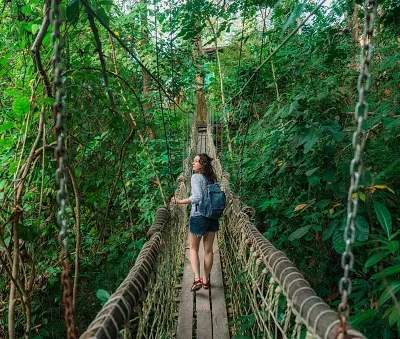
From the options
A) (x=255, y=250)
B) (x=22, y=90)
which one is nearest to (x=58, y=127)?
(x=255, y=250)

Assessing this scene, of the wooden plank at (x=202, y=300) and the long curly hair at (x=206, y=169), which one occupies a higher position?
the long curly hair at (x=206, y=169)

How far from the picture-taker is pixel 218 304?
1.81 metres

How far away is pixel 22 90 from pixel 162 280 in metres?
0.99

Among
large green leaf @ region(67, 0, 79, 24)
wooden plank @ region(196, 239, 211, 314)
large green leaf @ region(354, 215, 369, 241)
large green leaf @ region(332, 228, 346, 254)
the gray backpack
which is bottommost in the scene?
wooden plank @ region(196, 239, 211, 314)

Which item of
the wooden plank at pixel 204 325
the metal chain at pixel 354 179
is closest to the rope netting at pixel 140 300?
the wooden plank at pixel 204 325

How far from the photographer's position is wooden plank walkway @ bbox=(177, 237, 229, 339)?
62.1 inches

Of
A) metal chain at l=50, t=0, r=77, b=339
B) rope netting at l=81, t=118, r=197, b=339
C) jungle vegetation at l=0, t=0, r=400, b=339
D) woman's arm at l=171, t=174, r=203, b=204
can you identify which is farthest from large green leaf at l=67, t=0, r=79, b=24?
woman's arm at l=171, t=174, r=203, b=204

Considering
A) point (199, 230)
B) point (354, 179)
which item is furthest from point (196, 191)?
point (354, 179)

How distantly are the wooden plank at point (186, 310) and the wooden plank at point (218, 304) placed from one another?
107mm

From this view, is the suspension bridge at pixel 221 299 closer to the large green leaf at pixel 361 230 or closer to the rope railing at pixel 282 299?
the rope railing at pixel 282 299

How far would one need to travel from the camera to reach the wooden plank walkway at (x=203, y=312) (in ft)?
5.17

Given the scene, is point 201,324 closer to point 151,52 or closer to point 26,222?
point 26,222

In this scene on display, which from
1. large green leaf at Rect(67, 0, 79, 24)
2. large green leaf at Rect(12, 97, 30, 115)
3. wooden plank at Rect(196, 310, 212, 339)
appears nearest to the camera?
large green leaf at Rect(67, 0, 79, 24)

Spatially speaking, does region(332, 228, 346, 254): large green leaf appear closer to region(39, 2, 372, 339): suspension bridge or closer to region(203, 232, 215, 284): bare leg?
region(39, 2, 372, 339): suspension bridge
